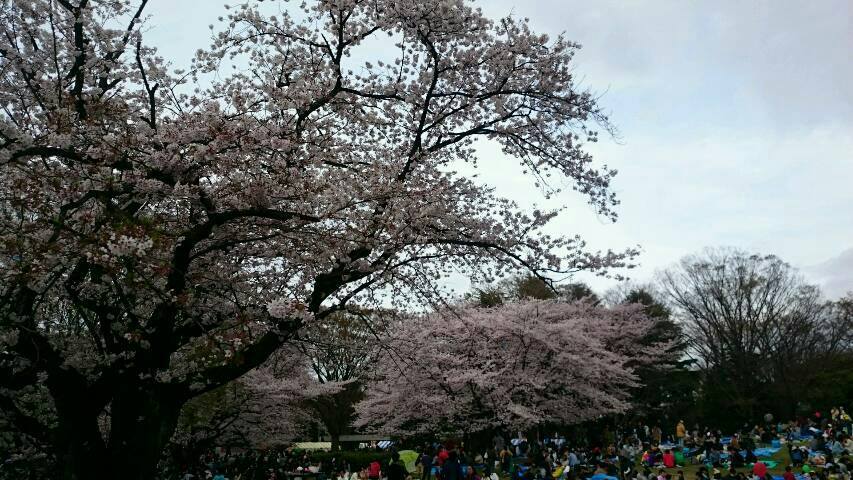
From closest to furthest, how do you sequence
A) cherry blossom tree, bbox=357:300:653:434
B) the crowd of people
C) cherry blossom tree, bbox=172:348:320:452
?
the crowd of people, cherry blossom tree, bbox=172:348:320:452, cherry blossom tree, bbox=357:300:653:434

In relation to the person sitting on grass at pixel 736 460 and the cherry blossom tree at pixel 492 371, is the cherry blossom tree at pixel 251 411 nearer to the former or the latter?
the cherry blossom tree at pixel 492 371

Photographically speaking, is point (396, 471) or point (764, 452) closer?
point (396, 471)

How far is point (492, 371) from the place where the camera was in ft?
61.0

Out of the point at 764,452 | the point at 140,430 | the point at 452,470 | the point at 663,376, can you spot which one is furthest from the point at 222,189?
the point at 663,376

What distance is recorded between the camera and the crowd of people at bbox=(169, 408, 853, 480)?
12.6m

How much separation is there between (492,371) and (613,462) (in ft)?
14.3

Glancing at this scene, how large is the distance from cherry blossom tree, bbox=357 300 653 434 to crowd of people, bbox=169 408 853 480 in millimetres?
1179

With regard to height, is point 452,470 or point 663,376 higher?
point 663,376

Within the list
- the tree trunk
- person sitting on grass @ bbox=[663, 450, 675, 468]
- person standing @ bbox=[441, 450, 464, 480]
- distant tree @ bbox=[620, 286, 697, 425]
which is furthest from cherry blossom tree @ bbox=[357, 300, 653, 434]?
distant tree @ bbox=[620, 286, 697, 425]

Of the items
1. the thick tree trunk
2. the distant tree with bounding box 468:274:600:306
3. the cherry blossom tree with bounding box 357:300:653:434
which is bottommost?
the thick tree trunk

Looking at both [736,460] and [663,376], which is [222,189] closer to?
[736,460]

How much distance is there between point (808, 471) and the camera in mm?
13234

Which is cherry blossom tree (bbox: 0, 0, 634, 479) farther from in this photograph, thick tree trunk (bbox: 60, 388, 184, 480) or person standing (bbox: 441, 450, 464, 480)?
person standing (bbox: 441, 450, 464, 480)

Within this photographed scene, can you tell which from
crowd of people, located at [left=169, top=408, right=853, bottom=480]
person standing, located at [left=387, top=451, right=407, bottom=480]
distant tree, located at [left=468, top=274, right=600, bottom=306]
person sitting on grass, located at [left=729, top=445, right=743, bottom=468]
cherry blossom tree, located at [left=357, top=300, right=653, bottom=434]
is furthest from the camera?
distant tree, located at [left=468, top=274, right=600, bottom=306]
